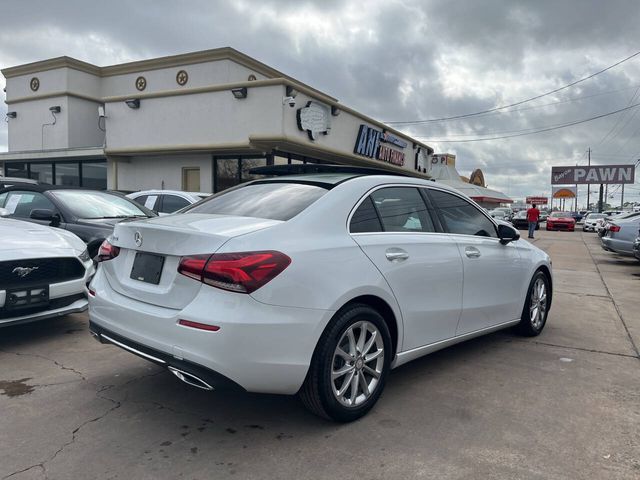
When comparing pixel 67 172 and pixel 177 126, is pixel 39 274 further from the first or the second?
pixel 67 172

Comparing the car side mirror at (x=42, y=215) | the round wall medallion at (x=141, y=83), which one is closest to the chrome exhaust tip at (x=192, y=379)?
the car side mirror at (x=42, y=215)

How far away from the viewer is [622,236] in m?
13.1

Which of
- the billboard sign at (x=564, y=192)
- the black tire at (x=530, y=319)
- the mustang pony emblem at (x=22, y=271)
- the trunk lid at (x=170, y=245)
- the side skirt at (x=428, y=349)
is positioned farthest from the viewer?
the billboard sign at (x=564, y=192)

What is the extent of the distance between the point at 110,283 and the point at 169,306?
29.6 inches

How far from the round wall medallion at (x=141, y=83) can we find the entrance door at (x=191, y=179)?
7583 millimetres

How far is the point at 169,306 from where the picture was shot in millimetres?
2869

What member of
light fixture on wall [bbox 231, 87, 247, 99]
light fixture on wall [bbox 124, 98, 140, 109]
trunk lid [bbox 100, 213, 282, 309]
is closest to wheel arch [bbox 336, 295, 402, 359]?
trunk lid [bbox 100, 213, 282, 309]

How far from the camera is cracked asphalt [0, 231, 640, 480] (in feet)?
8.80

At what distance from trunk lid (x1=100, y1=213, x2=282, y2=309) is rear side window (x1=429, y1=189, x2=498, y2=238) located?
5.89ft

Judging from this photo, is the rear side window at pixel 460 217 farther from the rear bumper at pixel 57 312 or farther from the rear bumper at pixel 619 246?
the rear bumper at pixel 619 246

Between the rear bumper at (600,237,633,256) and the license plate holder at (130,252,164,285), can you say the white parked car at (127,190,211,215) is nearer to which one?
the license plate holder at (130,252,164,285)

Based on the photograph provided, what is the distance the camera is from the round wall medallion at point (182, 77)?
70.1ft

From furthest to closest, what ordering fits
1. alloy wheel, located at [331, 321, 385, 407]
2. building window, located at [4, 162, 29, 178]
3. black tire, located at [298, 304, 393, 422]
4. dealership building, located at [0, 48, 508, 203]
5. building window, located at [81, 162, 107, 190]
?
building window, located at [4, 162, 29, 178] → building window, located at [81, 162, 107, 190] → dealership building, located at [0, 48, 508, 203] → alloy wheel, located at [331, 321, 385, 407] → black tire, located at [298, 304, 393, 422]

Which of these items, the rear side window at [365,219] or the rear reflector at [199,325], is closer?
the rear reflector at [199,325]
